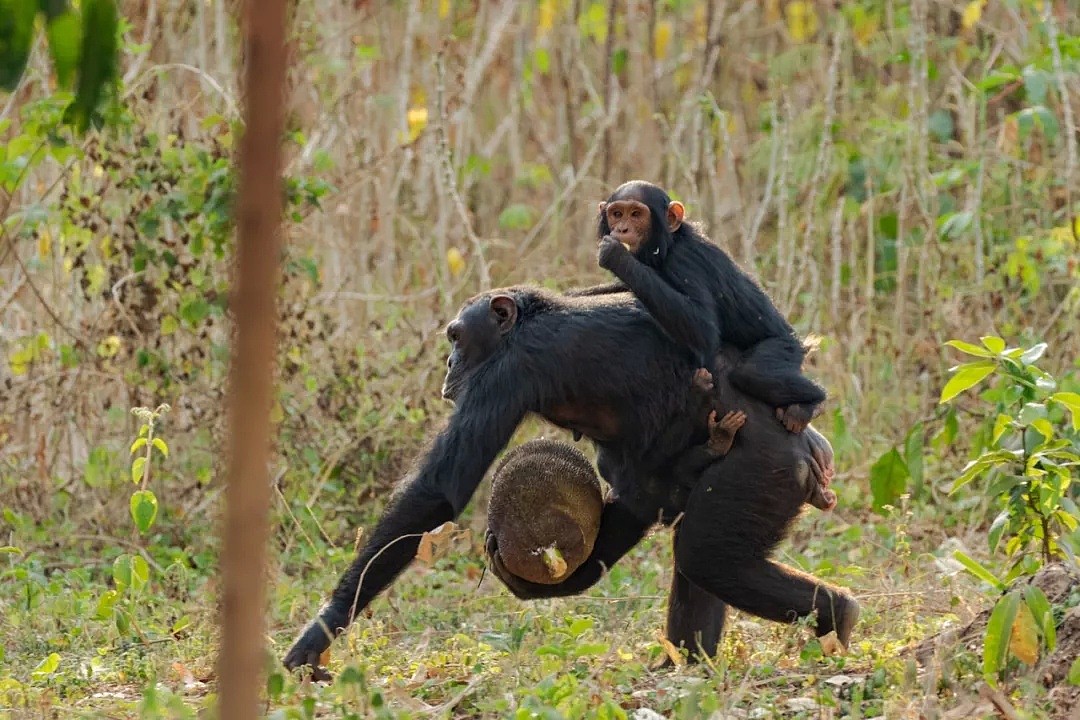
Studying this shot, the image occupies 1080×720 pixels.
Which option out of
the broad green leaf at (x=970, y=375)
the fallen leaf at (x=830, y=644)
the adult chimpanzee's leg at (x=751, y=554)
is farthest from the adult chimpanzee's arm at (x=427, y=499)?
A: the broad green leaf at (x=970, y=375)

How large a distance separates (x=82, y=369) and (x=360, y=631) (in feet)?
10.2

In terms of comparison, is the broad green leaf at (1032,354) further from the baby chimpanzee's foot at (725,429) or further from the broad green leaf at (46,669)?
the broad green leaf at (46,669)

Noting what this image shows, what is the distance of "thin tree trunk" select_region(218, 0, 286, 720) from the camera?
6.51 ft

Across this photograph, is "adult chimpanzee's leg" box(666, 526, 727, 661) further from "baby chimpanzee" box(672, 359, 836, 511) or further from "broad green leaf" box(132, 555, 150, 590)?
"broad green leaf" box(132, 555, 150, 590)

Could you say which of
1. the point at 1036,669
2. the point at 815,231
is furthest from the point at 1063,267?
the point at 1036,669

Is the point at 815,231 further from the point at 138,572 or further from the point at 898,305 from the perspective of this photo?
the point at 138,572

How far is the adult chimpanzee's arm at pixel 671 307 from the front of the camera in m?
5.04

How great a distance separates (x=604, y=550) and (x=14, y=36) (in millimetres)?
3492

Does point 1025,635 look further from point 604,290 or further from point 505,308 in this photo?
point 604,290

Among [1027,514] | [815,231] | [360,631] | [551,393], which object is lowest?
[360,631]

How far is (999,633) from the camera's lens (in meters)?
4.02

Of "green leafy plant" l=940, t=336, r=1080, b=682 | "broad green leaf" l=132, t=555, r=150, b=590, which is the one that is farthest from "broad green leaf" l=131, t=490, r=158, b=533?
"green leafy plant" l=940, t=336, r=1080, b=682

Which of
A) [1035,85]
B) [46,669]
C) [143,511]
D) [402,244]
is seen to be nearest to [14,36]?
[46,669]

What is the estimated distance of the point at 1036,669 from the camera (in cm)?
408
